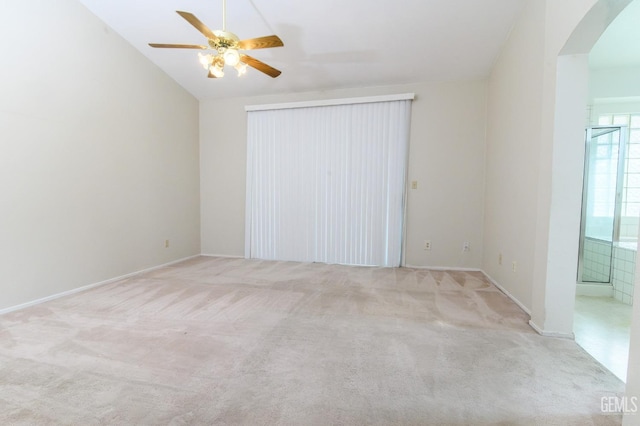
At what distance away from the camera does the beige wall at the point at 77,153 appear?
2.48 metres

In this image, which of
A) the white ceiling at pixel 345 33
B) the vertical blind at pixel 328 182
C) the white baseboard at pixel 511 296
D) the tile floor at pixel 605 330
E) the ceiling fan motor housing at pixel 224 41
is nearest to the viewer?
the tile floor at pixel 605 330

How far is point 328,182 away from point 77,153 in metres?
3.19

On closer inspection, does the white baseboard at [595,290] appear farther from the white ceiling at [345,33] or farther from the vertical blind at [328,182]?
the white ceiling at [345,33]

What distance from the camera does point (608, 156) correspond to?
312cm

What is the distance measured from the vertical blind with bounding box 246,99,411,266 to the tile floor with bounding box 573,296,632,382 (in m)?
2.11

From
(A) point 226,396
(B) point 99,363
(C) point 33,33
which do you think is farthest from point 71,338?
(C) point 33,33

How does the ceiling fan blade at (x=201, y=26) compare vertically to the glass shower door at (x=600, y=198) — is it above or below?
above

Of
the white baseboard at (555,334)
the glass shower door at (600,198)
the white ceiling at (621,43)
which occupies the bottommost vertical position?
the white baseboard at (555,334)

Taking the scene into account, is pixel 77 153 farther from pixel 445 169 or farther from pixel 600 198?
pixel 600 198

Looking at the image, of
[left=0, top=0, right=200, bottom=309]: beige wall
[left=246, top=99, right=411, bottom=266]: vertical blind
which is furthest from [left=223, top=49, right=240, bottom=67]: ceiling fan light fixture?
[left=246, top=99, right=411, bottom=266]: vertical blind

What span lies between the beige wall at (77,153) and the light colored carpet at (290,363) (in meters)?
0.52

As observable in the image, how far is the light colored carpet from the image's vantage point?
4.31 ft

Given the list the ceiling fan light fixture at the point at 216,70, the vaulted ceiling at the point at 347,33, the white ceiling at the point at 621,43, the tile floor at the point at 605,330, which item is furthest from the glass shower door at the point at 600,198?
the ceiling fan light fixture at the point at 216,70

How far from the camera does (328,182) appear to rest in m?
4.34
